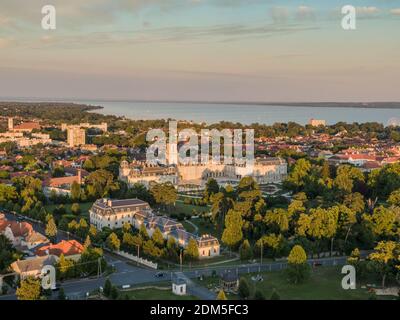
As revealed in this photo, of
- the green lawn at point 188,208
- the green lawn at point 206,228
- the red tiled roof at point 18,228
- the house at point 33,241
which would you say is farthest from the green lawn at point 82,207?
the house at point 33,241

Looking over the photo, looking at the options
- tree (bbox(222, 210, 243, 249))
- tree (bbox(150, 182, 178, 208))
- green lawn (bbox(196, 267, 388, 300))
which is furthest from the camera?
tree (bbox(150, 182, 178, 208))

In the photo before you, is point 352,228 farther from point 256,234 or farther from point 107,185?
point 107,185

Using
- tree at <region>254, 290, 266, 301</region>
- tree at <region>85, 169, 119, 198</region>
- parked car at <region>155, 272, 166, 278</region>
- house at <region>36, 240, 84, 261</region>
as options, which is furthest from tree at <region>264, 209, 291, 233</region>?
tree at <region>85, 169, 119, 198</region>

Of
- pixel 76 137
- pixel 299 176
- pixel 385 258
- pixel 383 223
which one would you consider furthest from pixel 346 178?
pixel 76 137

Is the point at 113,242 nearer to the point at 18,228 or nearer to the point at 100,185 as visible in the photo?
the point at 18,228

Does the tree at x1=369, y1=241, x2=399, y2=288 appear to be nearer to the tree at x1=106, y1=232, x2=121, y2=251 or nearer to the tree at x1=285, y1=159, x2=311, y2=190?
the tree at x1=106, y1=232, x2=121, y2=251
